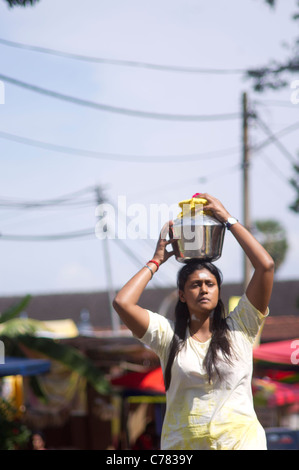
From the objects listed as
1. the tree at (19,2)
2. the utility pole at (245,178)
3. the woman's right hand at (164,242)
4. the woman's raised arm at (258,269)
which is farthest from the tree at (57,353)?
the woman's raised arm at (258,269)

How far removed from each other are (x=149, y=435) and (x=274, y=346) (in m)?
2.77

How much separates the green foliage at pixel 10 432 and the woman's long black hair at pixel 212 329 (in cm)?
647

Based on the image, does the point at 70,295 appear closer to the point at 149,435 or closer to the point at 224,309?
the point at 149,435

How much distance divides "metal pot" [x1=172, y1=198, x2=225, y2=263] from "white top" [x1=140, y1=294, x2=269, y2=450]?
455 millimetres

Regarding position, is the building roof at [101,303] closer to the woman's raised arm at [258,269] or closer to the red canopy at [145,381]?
the red canopy at [145,381]

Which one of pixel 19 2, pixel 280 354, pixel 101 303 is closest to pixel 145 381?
pixel 280 354

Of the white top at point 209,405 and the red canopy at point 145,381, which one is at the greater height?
the white top at point 209,405

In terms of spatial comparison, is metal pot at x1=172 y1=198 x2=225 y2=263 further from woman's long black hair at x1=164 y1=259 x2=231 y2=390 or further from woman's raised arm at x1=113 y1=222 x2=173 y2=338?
woman's raised arm at x1=113 y1=222 x2=173 y2=338

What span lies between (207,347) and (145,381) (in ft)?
26.6

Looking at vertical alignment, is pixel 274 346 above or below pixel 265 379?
above

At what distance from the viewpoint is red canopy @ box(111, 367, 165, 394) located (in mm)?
10773

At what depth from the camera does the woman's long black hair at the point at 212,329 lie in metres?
3.15
